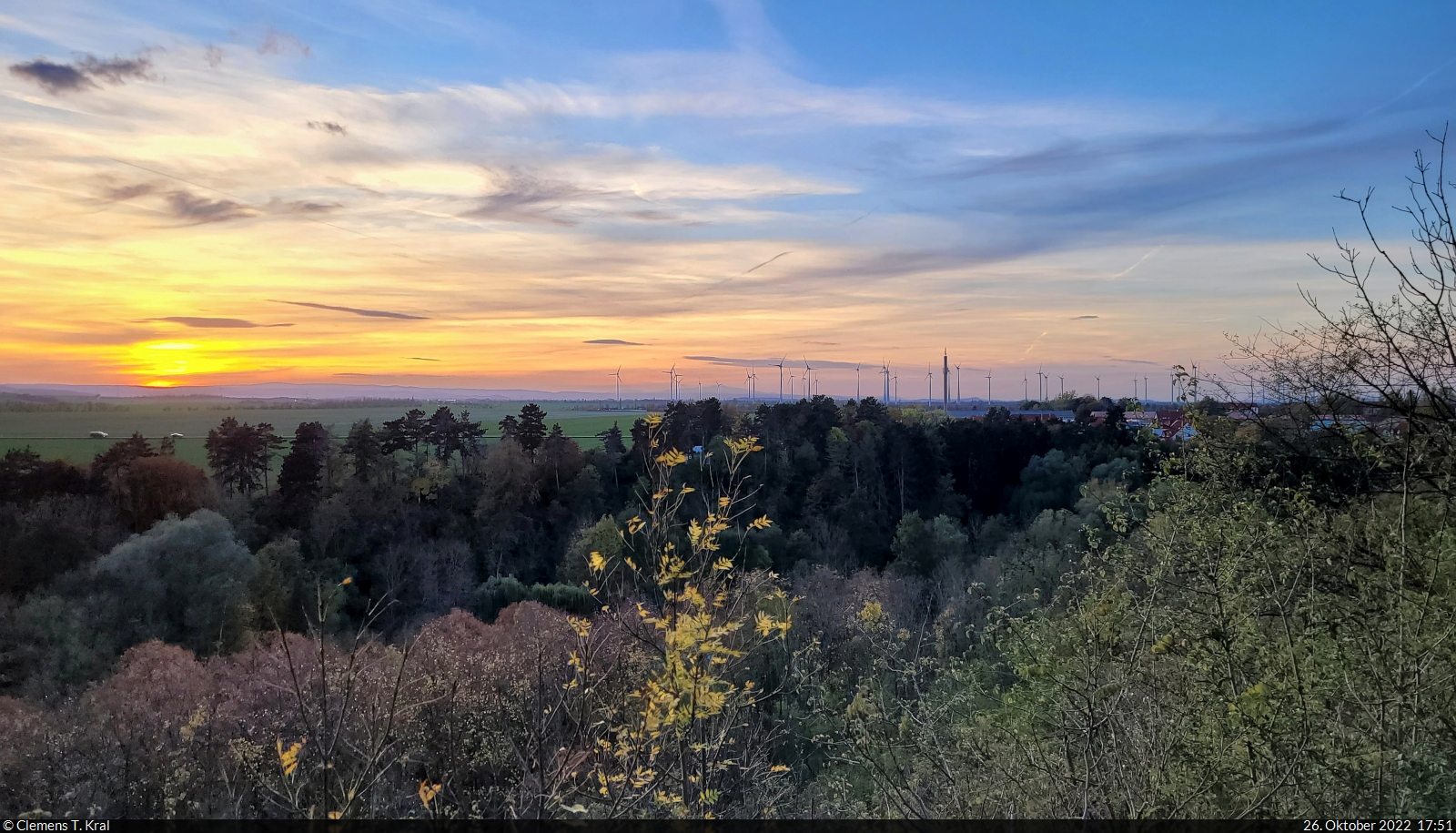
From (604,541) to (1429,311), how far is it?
33087mm

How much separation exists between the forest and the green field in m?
16.8

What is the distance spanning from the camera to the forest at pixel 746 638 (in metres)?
5.21

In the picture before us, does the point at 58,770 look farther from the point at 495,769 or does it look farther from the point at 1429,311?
the point at 1429,311

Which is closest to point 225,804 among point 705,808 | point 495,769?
point 495,769

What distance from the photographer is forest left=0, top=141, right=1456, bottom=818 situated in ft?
17.1

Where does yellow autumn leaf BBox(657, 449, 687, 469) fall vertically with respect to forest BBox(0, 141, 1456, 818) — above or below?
above

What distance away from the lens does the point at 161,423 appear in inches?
3602

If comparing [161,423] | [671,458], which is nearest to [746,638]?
[671,458]

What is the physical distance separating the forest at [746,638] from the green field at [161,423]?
55.2 feet

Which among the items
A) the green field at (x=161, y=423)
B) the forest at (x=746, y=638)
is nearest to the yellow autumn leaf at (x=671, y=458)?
the forest at (x=746, y=638)

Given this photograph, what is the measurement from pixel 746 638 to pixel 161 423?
98696mm

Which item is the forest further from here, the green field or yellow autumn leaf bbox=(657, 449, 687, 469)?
the green field

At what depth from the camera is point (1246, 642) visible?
21.3 feet

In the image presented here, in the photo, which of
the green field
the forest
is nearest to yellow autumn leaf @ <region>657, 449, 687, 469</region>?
the forest
